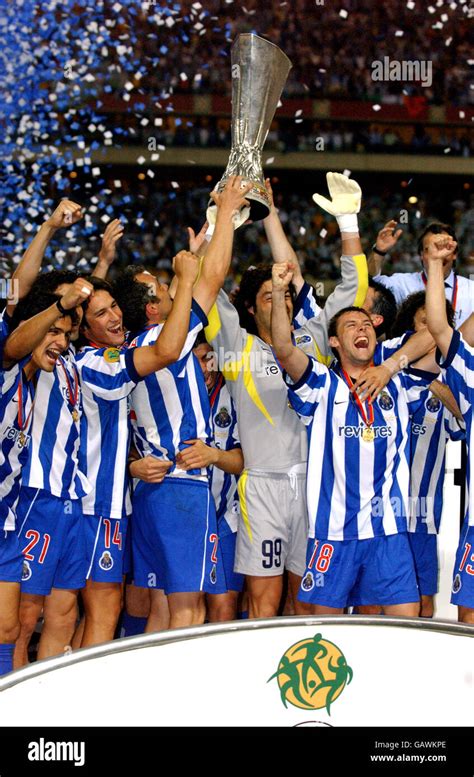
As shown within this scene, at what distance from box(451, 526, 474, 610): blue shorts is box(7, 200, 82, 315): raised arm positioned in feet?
5.71

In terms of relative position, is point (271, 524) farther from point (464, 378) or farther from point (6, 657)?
point (6, 657)

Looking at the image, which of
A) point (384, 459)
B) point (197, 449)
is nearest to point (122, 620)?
point (197, 449)

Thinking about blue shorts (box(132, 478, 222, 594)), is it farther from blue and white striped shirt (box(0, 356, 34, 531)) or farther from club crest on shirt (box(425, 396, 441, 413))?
club crest on shirt (box(425, 396, 441, 413))

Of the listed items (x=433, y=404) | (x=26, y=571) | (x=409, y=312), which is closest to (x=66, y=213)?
(x=26, y=571)

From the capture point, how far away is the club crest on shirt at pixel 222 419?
4191 millimetres

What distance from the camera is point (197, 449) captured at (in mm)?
3660

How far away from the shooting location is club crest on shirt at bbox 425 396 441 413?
4.06 m

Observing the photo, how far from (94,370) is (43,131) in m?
5.48

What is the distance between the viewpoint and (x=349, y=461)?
3.69 metres

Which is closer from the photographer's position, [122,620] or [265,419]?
[265,419]

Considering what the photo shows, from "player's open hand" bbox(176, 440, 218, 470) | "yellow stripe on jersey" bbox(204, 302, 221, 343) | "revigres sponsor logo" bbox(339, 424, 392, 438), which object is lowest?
"player's open hand" bbox(176, 440, 218, 470)

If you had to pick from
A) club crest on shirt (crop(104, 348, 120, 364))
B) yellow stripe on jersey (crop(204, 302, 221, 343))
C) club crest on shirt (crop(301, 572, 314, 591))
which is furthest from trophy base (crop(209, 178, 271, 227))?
club crest on shirt (crop(301, 572, 314, 591))

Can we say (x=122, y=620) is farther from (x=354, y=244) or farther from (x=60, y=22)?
(x=60, y=22)
